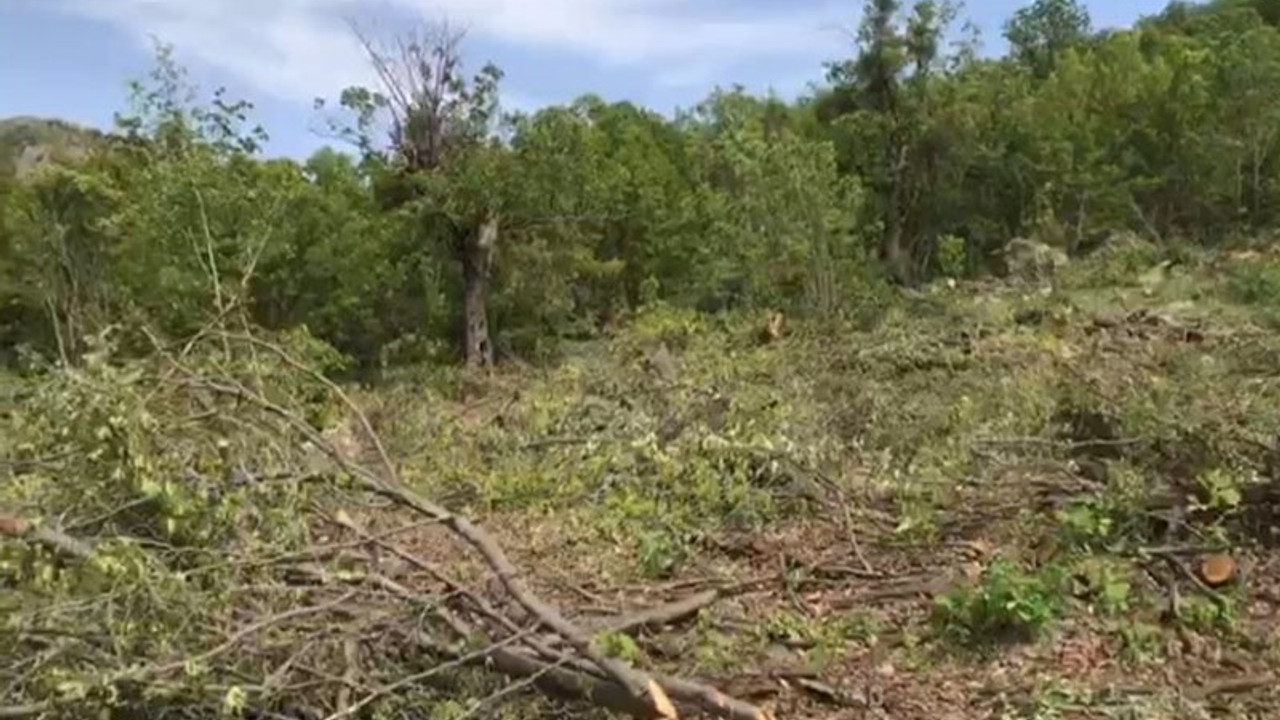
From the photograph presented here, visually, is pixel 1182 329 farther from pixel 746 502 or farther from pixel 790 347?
pixel 746 502

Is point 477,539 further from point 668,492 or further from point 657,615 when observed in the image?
point 668,492

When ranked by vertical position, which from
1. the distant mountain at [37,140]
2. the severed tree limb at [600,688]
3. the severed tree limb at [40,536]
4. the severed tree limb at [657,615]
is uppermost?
the distant mountain at [37,140]

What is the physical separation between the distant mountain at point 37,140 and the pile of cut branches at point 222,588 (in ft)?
89.5

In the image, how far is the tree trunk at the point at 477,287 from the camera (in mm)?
18531

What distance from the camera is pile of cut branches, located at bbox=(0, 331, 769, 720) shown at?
3355 millimetres

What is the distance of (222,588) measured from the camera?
355 centimetres

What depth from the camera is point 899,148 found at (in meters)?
23.5

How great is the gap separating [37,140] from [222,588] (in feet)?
111

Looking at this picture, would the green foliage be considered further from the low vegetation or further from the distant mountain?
the distant mountain

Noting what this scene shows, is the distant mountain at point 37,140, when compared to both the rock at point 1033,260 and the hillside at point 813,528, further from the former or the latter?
the hillside at point 813,528

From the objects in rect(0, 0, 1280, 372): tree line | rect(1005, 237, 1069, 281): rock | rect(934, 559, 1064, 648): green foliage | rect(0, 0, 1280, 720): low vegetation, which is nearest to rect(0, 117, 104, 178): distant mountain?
rect(0, 0, 1280, 372): tree line

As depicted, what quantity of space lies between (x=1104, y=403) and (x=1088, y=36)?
31854 mm

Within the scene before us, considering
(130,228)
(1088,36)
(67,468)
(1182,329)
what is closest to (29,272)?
(130,228)

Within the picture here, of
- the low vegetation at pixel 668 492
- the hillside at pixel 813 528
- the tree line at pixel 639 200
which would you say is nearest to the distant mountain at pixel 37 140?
the tree line at pixel 639 200
